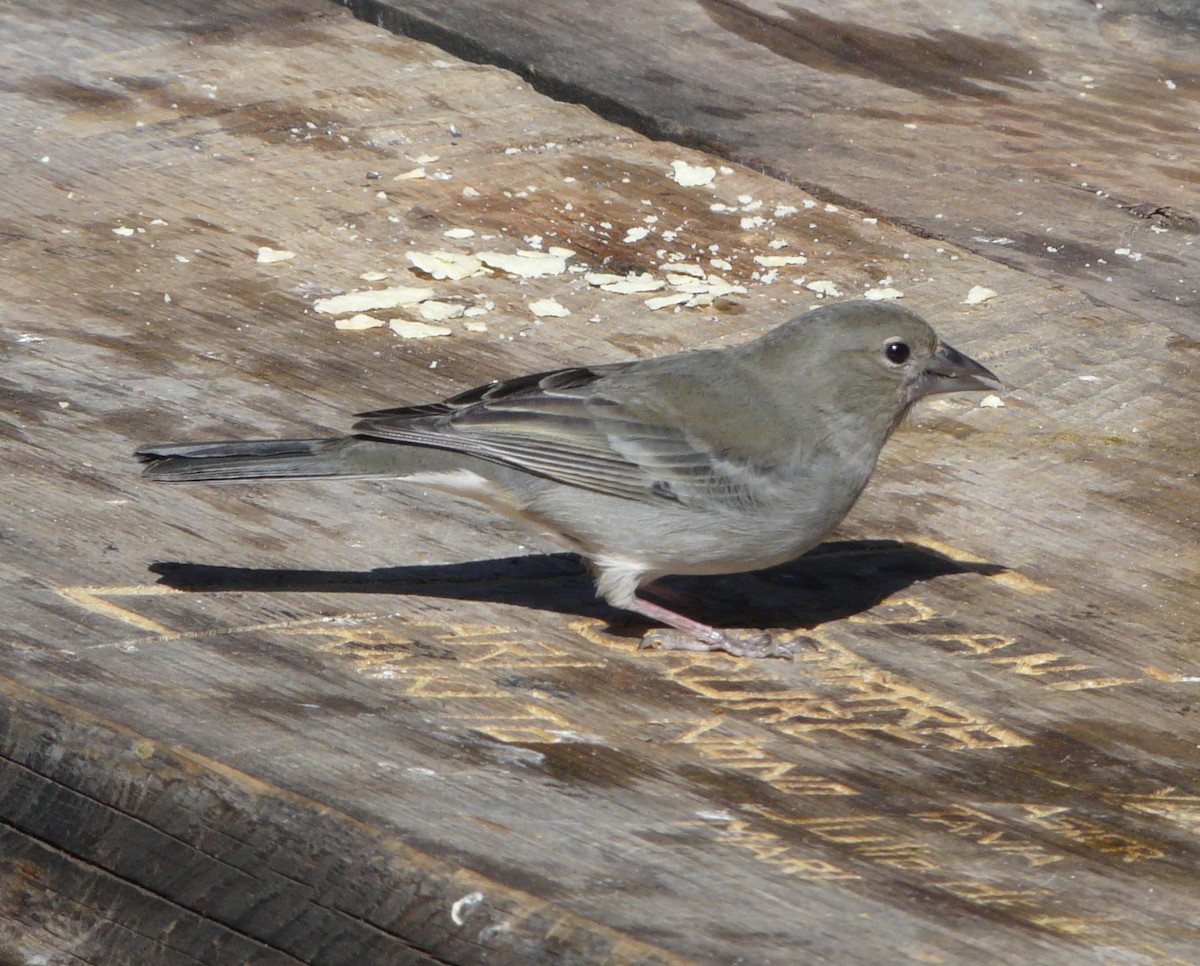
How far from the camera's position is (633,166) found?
5059mm

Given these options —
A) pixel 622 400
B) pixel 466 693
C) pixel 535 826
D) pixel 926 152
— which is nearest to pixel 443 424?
pixel 622 400

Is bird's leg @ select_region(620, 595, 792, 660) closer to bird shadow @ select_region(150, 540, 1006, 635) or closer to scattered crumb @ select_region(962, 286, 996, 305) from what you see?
bird shadow @ select_region(150, 540, 1006, 635)

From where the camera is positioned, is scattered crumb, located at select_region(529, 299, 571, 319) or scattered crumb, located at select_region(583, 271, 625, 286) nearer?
scattered crumb, located at select_region(529, 299, 571, 319)

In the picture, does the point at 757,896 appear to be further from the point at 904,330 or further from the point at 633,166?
the point at 633,166

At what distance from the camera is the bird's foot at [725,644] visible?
3309 millimetres

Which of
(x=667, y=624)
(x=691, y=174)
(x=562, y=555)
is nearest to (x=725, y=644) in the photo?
(x=667, y=624)

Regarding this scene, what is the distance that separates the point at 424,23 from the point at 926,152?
5.61 ft

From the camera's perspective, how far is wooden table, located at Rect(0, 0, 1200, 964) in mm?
2346

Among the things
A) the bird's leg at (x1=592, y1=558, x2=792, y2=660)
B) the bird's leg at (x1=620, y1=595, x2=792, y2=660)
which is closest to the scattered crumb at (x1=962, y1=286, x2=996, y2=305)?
the bird's leg at (x1=592, y1=558, x2=792, y2=660)

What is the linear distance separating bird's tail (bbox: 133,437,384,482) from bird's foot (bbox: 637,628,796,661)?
2.30 feet

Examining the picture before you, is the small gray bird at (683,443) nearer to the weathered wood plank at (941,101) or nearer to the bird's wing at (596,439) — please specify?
the bird's wing at (596,439)

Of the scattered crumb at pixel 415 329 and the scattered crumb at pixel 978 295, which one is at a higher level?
the scattered crumb at pixel 978 295

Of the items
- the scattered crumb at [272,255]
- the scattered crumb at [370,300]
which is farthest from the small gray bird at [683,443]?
the scattered crumb at [272,255]

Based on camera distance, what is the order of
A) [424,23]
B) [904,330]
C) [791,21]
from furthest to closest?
[791,21], [424,23], [904,330]
